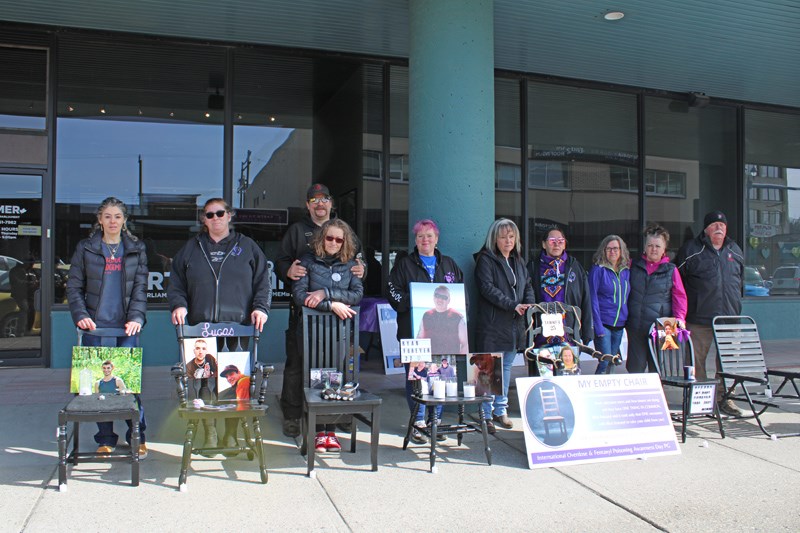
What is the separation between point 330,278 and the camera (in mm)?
5012

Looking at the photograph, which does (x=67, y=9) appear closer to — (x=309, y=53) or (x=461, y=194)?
(x=309, y=53)

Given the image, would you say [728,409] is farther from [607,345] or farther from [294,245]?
[294,245]

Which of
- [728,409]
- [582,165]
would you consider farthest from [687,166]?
[728,409]

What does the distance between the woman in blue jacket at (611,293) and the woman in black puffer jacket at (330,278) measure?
7.48ft

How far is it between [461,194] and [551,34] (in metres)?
3.36

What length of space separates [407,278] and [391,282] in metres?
0.14

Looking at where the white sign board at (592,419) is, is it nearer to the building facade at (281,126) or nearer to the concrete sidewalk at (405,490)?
the concrete sidewalk at (405,490)

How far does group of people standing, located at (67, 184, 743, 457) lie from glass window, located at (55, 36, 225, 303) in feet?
11.2

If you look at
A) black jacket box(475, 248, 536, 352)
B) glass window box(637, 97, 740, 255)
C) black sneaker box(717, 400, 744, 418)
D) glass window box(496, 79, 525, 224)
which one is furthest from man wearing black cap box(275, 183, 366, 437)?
glass window box(637, 97, 740, 255)

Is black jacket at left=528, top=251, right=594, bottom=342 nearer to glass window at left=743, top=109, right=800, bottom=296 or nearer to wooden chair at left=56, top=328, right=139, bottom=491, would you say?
wooden chair at left=56, top=328, right=139, bottom=491

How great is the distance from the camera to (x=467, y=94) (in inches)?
241

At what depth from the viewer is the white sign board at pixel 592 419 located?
15.4 ft

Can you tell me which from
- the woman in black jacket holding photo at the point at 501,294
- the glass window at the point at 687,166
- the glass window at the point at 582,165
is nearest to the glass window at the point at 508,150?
the glass window at the point at 582,165

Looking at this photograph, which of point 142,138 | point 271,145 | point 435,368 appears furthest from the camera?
point 271,145
